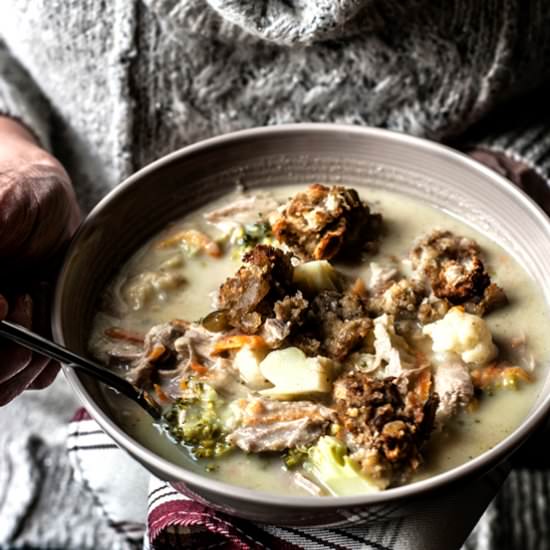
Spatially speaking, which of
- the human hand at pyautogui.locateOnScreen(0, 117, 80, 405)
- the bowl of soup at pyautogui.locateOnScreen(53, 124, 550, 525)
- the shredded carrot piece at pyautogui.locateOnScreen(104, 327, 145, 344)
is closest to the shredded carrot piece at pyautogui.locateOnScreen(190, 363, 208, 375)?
the bowl of soup at pyautogui.locateOnScreen(53, 124, 550, 525)

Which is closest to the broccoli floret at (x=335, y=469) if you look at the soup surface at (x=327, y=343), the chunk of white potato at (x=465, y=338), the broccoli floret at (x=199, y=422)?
the soup surface at (x=327, y=343)

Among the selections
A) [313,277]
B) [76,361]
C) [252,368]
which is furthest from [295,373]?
[76,361]

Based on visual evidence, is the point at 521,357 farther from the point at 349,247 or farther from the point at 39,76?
the point at 39,76

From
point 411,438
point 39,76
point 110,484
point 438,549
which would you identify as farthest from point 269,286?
point 39,76

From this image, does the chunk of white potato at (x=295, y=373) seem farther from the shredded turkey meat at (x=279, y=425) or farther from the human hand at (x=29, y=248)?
the human hand at (x=29, y=248)

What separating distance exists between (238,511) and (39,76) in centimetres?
110

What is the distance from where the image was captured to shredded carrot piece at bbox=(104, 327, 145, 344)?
49.3 inches

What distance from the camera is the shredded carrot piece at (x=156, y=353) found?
119 cm

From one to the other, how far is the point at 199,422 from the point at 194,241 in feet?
1.20

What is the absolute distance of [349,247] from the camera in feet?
4.40

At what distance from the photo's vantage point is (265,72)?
1633 mm

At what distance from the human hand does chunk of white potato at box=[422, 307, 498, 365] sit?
56 cm

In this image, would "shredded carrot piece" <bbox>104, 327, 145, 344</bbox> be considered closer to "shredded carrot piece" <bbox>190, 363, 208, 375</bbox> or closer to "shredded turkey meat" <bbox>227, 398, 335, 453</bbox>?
"shredded carrot piece" <bbox>190, 363, 208, 375</bbox>

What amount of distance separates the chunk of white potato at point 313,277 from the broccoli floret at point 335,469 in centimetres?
24
